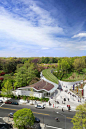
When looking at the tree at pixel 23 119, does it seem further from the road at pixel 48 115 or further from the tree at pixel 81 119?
the tree at pixel 81 119

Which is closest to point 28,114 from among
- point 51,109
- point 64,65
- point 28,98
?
point 51,109

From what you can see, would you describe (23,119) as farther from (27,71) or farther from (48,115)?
(27,71)

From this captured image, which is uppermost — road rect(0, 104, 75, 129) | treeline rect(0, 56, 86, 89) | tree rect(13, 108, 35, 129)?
treeline rect(0, 56, 86, 89)

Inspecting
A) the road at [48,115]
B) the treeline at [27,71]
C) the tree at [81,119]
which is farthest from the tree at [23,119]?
the treeline at [27,71]

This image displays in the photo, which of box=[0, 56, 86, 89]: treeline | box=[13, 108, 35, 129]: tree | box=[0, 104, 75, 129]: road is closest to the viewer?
box=[13, 108, 35, 129]: tree

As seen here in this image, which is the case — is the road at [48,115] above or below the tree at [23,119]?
below

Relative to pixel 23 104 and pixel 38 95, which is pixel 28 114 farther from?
pixel 38 95

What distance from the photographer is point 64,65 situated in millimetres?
67812

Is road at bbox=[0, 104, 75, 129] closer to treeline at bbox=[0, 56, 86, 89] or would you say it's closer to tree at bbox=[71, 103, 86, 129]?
tree at bbox=[71, 103, 86, 129]

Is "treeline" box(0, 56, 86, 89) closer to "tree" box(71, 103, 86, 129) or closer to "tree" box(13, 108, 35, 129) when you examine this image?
"tree" box(13, 108, 35, 129)

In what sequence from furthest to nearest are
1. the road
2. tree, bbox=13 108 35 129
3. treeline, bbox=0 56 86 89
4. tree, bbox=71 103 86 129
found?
treeline, bbox=0 56 86 89
the road
tree, bbox=13 108 35 129
tree, bbox=71 103 86 129

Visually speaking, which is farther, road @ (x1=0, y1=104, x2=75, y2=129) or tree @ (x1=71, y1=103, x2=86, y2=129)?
road @ (x1=0, y1=104, x2=75, y2=129)

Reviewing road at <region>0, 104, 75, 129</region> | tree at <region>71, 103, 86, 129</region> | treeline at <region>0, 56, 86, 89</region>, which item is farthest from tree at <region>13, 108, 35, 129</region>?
treeline at <region>0, 56, 86, 89</region>

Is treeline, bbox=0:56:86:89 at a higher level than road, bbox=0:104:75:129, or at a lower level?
higher
